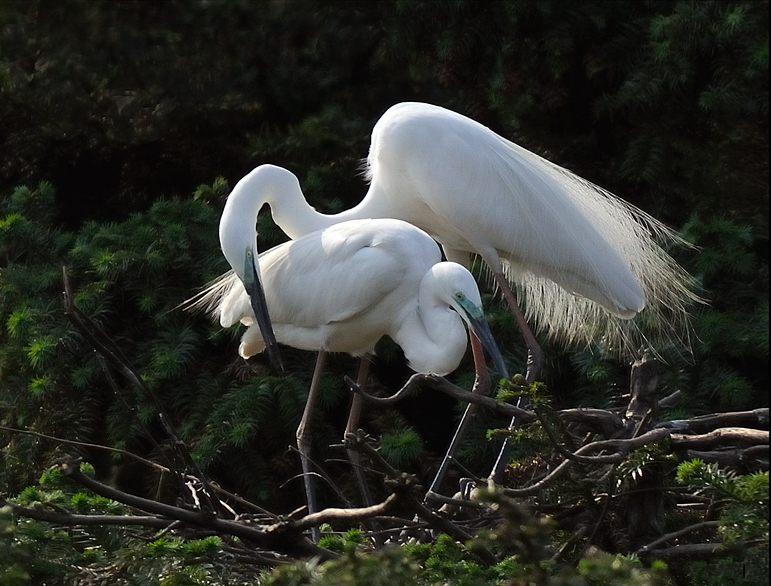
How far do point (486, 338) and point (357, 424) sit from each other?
32.6 inches

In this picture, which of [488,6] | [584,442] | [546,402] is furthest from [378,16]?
[546,402]

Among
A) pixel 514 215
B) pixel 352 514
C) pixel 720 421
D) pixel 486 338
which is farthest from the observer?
pixel 514 215

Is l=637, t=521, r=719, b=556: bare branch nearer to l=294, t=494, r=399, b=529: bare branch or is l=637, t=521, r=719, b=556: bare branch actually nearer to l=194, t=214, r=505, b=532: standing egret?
l=294, t=494, r=399, b=529: bare branch

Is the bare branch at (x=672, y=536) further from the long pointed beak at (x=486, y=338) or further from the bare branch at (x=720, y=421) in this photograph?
the long pointed beak at (x=486, y=338)

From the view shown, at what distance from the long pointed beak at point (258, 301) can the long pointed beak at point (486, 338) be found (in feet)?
2.23

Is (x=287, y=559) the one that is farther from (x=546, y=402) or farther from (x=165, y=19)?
(x=165, y=19)

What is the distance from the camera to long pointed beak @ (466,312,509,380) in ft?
11.1

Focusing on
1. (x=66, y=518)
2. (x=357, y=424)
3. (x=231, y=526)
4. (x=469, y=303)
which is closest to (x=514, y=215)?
(x=469, y=303)

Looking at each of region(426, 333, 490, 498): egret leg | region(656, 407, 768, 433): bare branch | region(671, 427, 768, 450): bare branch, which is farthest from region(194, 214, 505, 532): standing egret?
region(671, 427, 768, 450): bare branch

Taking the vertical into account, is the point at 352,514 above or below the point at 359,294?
above

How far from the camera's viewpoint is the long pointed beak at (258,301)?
137 inches

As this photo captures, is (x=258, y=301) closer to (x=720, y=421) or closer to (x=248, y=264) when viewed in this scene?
(x=248, y=264)

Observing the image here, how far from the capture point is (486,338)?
342cm

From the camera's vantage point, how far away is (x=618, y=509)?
262 cm
